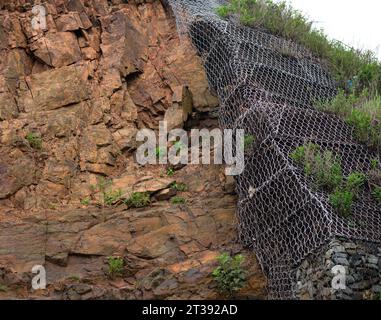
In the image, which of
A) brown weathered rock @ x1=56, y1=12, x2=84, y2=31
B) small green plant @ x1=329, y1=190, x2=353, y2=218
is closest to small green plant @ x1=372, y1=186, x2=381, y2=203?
small green plant @ x1=329, y1=190, x2=353, y2=218

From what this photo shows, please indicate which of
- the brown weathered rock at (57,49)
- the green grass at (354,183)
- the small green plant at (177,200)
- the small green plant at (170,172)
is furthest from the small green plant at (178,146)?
the green grass at (354,183)

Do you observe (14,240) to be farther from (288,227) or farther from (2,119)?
(288,227)

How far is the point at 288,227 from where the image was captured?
8.34 metres

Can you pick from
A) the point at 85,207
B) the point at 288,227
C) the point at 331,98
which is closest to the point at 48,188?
the point at 85,207

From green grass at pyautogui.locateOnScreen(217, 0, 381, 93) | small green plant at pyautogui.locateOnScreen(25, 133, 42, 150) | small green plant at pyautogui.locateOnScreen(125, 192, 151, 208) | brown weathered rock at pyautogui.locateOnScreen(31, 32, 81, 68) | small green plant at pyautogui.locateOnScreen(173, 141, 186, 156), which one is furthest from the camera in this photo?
green grass at pyautogui.locateOnScreen(217, 0, 381, 93)

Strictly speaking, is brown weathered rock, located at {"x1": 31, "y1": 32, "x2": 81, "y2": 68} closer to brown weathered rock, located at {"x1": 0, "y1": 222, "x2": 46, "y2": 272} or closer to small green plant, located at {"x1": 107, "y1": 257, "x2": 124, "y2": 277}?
brown weathered rock, located at {"x1": 0, "y1": 222, "x2": 46, "y2": 272}

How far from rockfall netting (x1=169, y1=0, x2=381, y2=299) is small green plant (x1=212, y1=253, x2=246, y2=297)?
1.20 ft

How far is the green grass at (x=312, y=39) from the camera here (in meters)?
11.5

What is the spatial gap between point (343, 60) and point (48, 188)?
5.93m

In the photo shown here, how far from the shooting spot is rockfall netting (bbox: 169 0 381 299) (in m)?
7.98

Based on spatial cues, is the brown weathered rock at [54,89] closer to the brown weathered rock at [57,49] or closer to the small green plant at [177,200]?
the brown weathered rock at [57,49]

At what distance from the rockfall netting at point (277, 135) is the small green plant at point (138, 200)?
1.33 metres

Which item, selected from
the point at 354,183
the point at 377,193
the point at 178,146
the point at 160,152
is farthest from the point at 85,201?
the point at 377,193

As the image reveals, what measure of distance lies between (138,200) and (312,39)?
5176 millimetres
